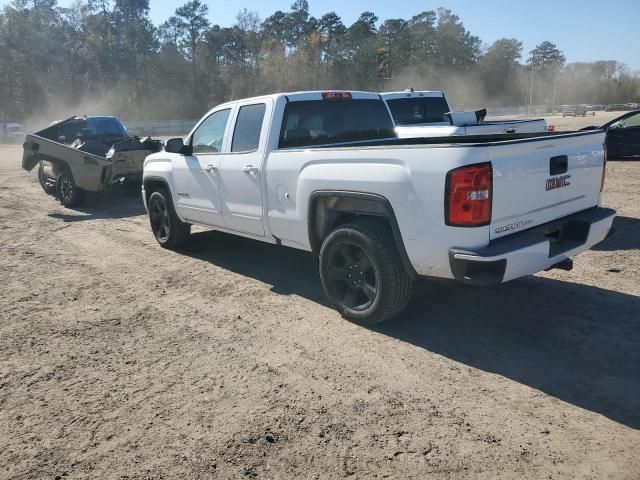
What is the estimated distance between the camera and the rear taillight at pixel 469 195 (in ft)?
11.5

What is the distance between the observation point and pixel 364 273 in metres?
4.43

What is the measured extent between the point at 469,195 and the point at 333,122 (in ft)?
7.99

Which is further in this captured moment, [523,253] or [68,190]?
[68,190]

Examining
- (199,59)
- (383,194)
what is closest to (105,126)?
(383,194)

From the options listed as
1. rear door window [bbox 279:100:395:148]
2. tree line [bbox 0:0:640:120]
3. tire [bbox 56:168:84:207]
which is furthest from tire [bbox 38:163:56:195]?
tree line [bbox 0:0:640:120]

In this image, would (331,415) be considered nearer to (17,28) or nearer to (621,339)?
(621,339)

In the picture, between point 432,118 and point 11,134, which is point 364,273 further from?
point 11,134

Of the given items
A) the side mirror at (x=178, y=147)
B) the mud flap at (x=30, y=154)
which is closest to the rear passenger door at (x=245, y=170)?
the side mirror at (x=178, y=147)

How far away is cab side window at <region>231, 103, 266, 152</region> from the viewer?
540 centimetres

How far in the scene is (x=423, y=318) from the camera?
466 cm

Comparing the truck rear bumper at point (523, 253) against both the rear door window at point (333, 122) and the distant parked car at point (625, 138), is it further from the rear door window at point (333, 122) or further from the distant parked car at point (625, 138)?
the distant parked car at point (625, 138)

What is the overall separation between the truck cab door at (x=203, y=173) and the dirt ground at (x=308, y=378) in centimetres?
77

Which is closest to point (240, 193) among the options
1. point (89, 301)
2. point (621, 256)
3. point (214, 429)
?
point (89, 301)

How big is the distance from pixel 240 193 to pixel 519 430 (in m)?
3.59
